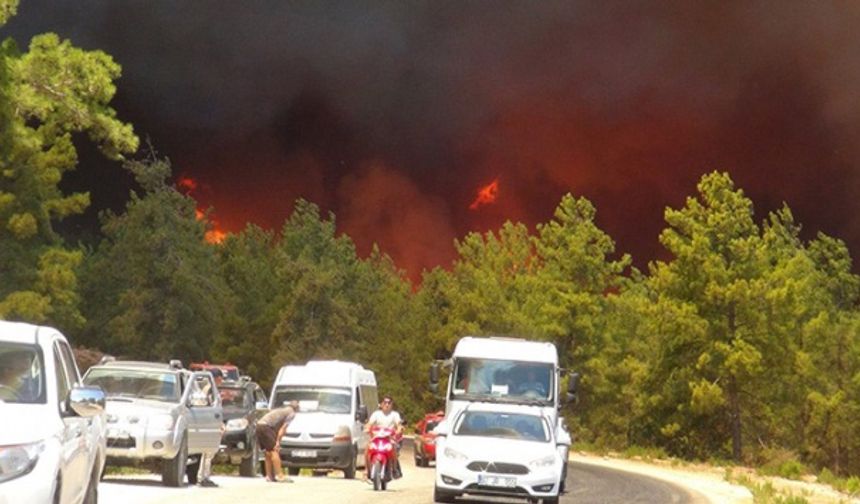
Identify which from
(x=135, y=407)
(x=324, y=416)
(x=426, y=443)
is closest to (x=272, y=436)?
(x=324, y=416)

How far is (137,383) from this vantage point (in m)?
25.6

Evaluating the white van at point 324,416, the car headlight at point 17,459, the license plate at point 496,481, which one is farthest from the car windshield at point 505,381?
the car headlight at point 17,459

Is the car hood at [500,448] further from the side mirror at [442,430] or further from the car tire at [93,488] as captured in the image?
the car tire at [93,488]

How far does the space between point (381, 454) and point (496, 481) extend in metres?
6.21

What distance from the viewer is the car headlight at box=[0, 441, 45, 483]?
30.1 ft

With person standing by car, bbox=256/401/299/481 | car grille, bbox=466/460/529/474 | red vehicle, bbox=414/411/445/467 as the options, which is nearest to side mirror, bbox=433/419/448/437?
car grille, bbox=466/460/529/474

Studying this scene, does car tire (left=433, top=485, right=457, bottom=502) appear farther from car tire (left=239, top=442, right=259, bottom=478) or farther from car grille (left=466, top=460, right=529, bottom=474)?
car tire (left=239, top=442, right=259, bottom=478)

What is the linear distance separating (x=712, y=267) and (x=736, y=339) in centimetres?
333

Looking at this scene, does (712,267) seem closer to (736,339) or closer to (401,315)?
(736,339)

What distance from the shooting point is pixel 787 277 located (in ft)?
208

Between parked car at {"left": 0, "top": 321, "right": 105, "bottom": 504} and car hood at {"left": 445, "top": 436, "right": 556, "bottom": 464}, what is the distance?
1195 cm

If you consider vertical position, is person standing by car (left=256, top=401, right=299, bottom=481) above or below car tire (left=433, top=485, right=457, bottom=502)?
above

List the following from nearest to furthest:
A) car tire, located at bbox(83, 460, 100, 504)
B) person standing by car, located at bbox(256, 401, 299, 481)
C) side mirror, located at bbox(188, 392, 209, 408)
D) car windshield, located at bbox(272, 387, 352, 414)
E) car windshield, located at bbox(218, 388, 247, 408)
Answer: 1. car tire, located at bbox(83, 460, 100, 504)
2. side mirror, located at bbox(188, 392, 209, 408)
3. person standing by car, located at bbox(256, 401, 299, 481)
4. car windshield, located at bbox(218, 388, 247, 408)
5. car windshield, located at bbox(272, 387, 352, 414)

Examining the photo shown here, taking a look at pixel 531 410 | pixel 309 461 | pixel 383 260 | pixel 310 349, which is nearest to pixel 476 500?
pixel 531 410
